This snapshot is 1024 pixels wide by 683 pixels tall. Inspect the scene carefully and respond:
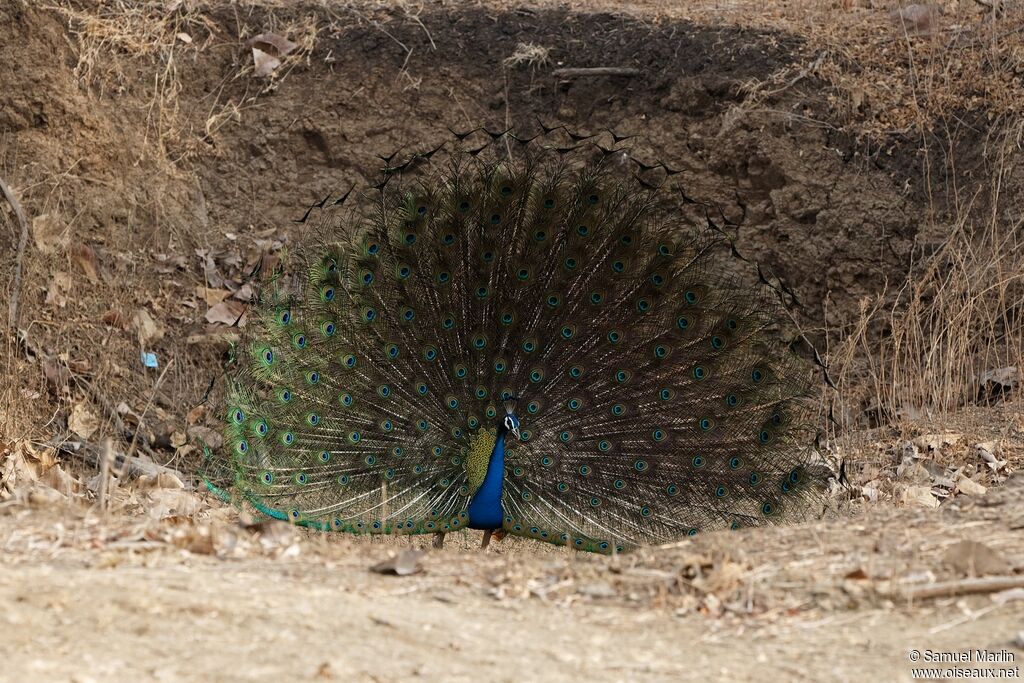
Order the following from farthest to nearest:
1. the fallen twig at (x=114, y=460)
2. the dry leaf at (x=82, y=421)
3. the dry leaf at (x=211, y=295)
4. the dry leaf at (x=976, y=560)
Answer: the dry leaf at (x=211, y=295) < the dry leaf at (x=82, y=421) < the fallen twig at (x=114, y=460) < the dry leaf at (x=976, y=560)

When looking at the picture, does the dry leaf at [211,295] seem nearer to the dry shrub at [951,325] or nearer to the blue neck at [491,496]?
the blue neck at [491,496]

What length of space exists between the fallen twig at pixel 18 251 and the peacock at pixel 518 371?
273 cm

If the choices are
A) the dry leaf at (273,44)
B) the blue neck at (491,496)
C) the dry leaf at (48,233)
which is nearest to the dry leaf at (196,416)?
the dry leaf at (48,233)

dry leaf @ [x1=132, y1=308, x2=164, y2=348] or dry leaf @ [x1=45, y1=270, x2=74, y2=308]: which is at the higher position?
dry leaf @ [x1=45, y1=270, x2=74, y2=308]

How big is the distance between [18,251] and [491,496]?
464cm

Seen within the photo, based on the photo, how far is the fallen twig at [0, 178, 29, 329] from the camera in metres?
8.77

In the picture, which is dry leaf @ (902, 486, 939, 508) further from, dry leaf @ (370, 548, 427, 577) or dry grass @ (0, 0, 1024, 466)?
dry leaf @ (370, 548, 427, 577)

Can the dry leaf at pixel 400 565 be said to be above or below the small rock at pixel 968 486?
above

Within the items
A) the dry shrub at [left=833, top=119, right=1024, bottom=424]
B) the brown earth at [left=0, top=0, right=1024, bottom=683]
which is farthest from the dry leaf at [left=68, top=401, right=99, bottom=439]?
the dry shrub at [left=833, top=119, right=1024, bottom=424]

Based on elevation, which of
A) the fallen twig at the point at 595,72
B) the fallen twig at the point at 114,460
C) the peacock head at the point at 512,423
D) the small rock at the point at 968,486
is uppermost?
the fallen twig at the point at 595,72

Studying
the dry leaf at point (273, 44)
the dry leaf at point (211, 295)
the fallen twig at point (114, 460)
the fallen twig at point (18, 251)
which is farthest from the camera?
the dry leaf at point (273, 44)

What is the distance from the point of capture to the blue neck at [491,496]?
6.75 meters

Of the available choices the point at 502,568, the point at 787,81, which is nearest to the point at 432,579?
the point at 502,568

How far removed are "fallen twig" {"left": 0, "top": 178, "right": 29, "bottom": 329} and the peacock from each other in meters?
2.73
